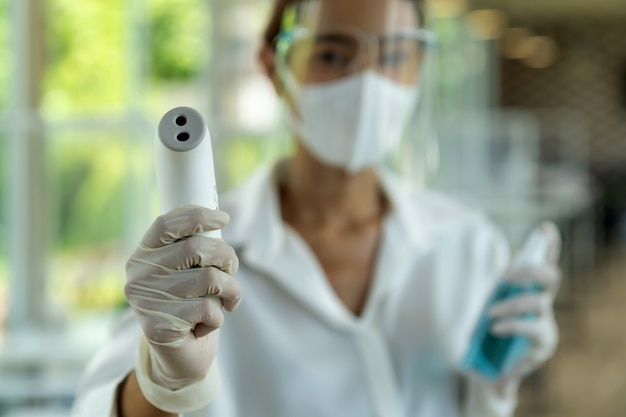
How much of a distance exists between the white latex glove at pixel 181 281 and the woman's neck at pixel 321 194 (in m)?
0.46

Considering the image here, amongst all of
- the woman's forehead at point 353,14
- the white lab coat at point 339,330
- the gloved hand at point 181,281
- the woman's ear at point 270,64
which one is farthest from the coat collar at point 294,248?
the gloved hand at point 181,281

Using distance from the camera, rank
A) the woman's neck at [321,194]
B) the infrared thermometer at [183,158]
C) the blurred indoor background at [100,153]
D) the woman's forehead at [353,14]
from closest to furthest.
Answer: the infrared thermometer at [183,158], the woman's forehead at [353,14], the woman's neck at [321,194], the blurred indoor background at [100,153]

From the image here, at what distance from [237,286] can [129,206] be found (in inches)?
66.3

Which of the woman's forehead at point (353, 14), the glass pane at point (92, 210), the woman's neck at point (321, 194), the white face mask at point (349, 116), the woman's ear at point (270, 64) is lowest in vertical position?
the glass pane at point (92, 210)

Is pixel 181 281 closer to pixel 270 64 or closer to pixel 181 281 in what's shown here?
pixel 181 281

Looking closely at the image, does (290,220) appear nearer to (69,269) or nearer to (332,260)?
(332,260)

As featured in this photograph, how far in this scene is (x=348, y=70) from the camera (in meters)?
0.94

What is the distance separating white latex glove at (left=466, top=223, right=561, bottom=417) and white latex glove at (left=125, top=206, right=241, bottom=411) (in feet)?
1.51

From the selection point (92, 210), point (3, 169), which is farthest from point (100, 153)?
point (3, 169)

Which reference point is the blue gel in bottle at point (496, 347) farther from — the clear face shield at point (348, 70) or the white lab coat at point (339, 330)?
the clear face shield at point (348, 70)

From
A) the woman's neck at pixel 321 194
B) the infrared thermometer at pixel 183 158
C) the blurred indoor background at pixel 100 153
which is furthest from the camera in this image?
the blurred indoor background at pixel 100 153

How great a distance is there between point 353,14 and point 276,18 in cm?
12

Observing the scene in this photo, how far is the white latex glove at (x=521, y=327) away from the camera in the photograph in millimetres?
942

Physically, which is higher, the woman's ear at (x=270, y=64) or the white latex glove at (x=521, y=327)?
the woman's ear at (x=270, y=64)
